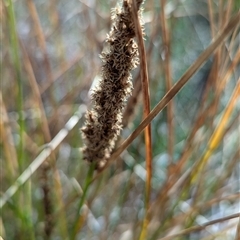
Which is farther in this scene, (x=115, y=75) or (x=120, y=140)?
(x=120, y=140)

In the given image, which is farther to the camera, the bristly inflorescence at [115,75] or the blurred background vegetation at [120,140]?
the blurred background vegetation at [120,140]

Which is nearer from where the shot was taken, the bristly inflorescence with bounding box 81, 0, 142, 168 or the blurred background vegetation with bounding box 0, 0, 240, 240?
the bristly inflorescence with bounding box 81, 0, 142, 168

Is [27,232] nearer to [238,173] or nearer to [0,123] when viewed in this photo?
[0,123]

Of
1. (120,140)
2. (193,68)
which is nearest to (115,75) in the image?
(193,68)

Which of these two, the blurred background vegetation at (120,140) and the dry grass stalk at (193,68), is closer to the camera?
the dry grass stalk at (193,68)

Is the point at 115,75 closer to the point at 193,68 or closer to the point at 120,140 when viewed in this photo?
the point at 193,68
